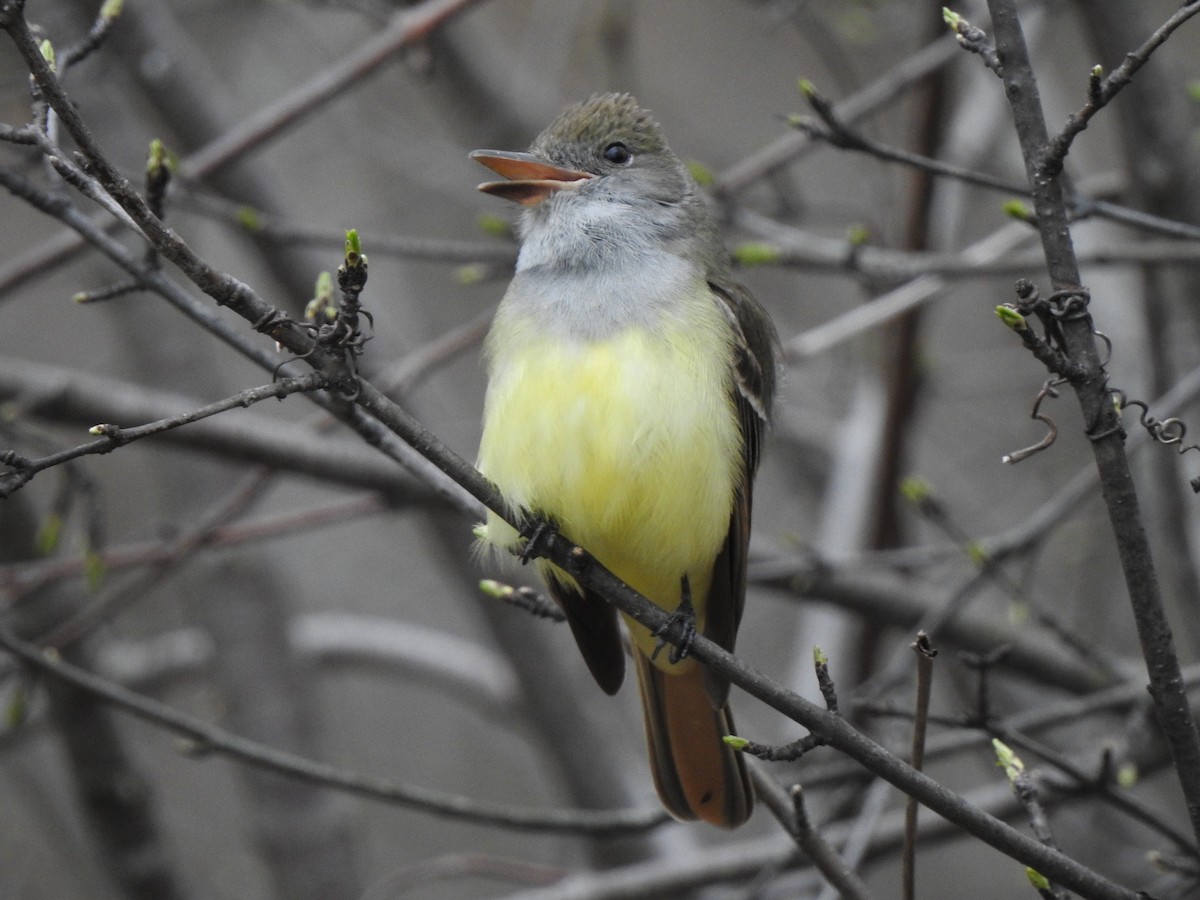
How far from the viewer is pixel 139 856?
4492 mm

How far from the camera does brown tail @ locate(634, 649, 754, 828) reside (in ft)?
9.55

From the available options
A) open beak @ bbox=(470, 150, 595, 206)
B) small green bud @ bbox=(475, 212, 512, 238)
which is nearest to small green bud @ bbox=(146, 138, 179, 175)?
open beak @ bbox=(470, 150, 595, 206)

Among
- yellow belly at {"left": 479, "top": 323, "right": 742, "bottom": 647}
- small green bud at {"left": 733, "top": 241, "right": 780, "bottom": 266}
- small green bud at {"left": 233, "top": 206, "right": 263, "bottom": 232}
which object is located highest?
small green bud at {"left": 233, "top": 206, "right": 263, "bottom": 232}

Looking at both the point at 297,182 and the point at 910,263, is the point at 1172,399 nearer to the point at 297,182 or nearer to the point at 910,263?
the point at 910,263

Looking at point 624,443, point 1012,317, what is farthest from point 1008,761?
point 624,443

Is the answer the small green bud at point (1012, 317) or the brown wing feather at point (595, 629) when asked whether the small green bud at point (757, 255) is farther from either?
the small green bud at point (1012, 317)

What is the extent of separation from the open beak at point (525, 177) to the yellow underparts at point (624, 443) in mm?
407

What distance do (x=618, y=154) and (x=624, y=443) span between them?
121 cm

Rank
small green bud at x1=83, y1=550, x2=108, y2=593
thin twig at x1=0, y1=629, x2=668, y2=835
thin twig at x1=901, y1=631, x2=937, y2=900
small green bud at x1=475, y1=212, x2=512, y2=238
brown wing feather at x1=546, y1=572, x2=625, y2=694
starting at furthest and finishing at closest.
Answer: small green bud at x1=475, y1=212, x2=512, y2=238 → small green bud at x1=83, y1=550, x2=108, y2=593 → brown wing feather at x1=546, y1=572, x2=625, y2=694 → thin twig at x1=0, y1=629, x2=668, y2=835 → thin twig at x1=901, y1=631, x2=937, y2=900

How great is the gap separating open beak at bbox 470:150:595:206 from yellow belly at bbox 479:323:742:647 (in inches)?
16.6

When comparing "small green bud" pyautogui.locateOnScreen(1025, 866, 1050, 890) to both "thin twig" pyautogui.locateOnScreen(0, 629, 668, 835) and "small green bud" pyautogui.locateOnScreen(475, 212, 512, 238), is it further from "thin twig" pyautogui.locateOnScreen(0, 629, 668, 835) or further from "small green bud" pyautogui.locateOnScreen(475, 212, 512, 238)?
"small green bud" pyautogui.locateOnScreen(475, 212, 512, 238)

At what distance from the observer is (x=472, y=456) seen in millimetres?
6867

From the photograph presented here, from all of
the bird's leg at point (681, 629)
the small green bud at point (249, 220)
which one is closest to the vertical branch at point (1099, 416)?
the bird's leg at point (681, 629)

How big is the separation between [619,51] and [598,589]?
3.53m
